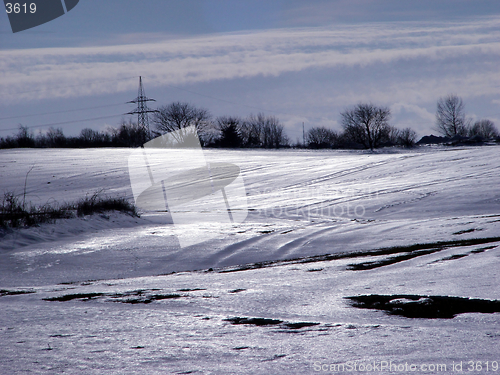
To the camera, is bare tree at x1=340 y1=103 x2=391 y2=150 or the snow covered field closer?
the snow covered field

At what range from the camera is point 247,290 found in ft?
14.4

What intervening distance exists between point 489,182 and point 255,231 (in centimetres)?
1051

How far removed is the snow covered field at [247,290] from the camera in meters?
2.58

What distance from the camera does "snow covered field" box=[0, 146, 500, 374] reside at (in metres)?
2.58

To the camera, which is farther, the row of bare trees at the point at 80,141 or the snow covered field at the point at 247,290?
the row of bare trees at the point at 80,141

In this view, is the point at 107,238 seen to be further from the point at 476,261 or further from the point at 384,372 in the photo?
the point at 384,372

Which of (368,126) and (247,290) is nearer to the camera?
(247,290)

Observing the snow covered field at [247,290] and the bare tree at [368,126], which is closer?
the snow covered field at [247,290]

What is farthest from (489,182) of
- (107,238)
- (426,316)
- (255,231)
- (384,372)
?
(384,372)

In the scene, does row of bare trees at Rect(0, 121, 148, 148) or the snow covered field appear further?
row of bare trees at Rect(0, 121, 148, 148)

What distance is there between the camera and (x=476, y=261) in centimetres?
514

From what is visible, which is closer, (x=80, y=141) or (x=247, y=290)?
(x=247, y=290)

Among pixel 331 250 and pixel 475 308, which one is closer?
pixel 475 308

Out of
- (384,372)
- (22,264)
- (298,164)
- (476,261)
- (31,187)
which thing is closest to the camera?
(384,372)
